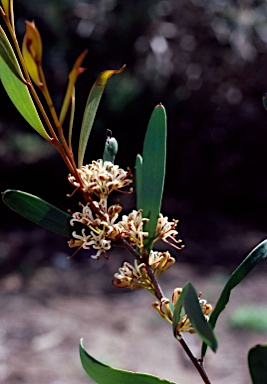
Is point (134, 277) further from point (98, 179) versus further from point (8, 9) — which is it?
point (8, 9)

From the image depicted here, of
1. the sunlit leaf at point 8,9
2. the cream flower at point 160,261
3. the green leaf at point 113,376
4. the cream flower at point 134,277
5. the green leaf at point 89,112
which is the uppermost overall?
the sunlit leaf at point 8,9

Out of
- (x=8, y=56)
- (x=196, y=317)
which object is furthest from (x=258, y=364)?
(x=8, y=56)

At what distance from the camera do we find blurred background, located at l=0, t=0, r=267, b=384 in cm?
357

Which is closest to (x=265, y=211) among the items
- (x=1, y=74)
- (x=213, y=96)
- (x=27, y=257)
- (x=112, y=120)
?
(x=213, y=96)

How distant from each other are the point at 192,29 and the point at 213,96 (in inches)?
18.9

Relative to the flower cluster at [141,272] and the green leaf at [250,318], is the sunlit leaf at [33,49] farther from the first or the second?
the green leaf at [250,318]

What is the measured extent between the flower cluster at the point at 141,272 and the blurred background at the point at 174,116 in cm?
265

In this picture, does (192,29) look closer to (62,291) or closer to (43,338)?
(62,291)

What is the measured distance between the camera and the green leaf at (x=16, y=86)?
46 centimetres

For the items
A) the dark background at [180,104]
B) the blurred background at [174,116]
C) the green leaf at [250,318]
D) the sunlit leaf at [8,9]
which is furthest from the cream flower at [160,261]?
the dark background at [180,104]

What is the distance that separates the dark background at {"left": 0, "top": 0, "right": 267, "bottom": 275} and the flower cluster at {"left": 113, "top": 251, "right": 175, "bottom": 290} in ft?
9.73

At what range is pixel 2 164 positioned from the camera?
4742 millimetres

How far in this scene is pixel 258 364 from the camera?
439mm

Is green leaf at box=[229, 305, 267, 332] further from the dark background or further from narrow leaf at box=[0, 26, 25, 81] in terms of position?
narrow leaf at box=[0, 26, 25, 81]
